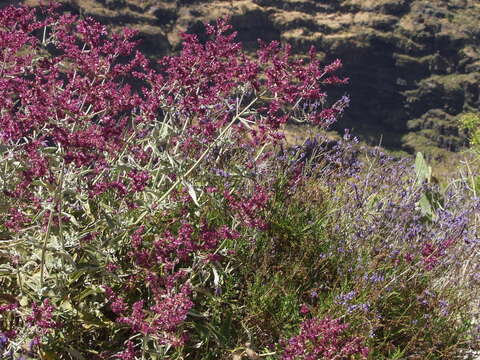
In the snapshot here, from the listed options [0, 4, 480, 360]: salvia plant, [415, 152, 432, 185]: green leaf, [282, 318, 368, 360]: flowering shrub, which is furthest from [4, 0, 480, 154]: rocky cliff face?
[282, 318, 368, 360]: flowering shrub

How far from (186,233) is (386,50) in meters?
169

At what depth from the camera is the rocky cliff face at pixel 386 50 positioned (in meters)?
153

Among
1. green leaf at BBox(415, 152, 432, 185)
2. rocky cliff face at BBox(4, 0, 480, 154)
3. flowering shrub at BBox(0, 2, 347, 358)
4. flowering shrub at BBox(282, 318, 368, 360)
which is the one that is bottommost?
rocky cliff face at BBox(4, 0, 480, 154)

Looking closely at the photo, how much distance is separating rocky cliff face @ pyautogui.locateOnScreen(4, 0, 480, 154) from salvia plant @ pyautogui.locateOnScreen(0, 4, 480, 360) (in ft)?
494

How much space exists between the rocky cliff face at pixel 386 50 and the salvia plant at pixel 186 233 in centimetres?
15055

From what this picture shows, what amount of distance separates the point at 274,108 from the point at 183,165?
627mm

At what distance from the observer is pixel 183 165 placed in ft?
10.1

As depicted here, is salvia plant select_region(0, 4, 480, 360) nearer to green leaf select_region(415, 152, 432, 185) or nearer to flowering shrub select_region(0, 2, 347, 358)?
flowering shrub select_region(0, 2, 347, 358)

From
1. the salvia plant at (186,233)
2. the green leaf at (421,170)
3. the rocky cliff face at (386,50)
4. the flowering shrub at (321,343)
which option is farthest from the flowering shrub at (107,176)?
the rocky cliff face at (386,50)

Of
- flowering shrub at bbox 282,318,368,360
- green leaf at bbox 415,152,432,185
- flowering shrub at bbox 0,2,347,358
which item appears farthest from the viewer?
green leaf at bbox 415,152,432,185

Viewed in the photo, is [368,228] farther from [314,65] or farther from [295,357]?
[295,357]

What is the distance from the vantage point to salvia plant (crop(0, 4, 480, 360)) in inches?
99.5

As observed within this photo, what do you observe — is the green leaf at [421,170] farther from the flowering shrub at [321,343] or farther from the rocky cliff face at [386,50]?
the rocky cliff face at [386,50]

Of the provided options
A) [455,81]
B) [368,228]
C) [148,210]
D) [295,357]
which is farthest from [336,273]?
[455,81]
